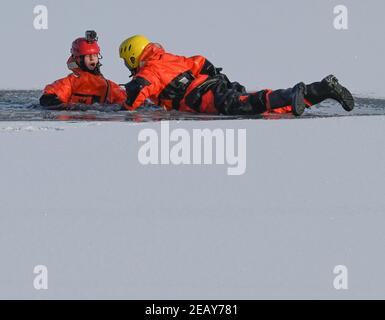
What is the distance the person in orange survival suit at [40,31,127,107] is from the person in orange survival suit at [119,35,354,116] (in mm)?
396

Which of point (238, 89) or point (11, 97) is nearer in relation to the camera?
point (238, 89)

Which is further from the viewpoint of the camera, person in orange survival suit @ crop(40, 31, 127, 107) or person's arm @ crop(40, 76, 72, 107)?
person in orange survival suit @ crop(40, 31, 127, 107)

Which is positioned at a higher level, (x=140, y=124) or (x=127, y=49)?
(x=127, y=49)

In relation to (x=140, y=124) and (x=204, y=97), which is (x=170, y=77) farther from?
(x=140, y=124)

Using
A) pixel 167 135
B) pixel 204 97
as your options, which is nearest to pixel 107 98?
pixel 204 97

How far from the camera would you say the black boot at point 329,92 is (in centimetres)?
1058

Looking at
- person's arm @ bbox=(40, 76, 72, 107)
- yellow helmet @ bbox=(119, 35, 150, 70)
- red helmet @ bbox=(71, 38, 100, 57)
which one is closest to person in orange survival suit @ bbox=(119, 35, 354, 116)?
yellow helmet @ bbox=(119, 35, 150, 70)

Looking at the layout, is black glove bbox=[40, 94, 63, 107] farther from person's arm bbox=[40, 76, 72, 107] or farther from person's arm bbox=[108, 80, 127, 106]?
person's arm bbox=[108, 80, 127, 106]

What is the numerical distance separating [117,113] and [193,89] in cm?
72

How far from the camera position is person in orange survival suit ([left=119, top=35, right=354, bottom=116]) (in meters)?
10.7

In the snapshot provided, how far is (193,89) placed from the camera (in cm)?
1120

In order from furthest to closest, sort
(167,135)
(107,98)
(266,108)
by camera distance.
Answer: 1. (107,98)
2. (266,108)
3. (167,135)

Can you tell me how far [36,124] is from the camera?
10.3m

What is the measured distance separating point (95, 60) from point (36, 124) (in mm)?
1737
